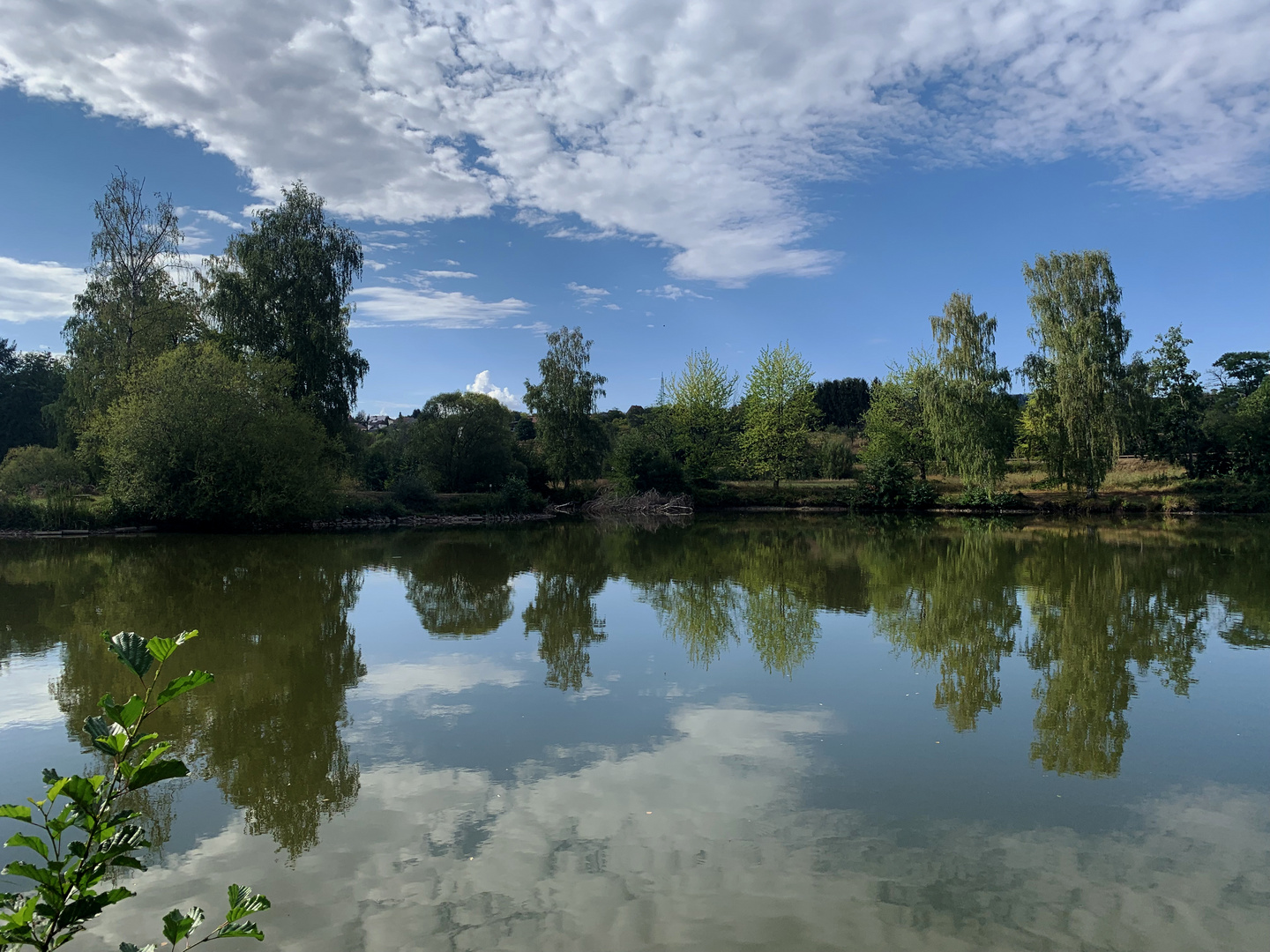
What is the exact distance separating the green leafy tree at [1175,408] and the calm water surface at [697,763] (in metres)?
30.5

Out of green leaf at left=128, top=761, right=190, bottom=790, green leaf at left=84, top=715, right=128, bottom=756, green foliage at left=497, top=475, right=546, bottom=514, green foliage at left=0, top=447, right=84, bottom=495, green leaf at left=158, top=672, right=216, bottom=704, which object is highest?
green foliage at left=0, top=447, right=84, bottom=495

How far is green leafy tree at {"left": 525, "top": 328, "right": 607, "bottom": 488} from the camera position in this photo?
41844 mm

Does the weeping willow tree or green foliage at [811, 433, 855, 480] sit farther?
green foliage at [811, 433, 855, 480]

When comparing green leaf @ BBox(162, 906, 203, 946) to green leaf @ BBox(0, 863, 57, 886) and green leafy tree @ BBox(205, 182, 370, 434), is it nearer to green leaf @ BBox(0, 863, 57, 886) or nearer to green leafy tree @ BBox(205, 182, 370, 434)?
green leaf @ BBox(0, 863, 57, 886)

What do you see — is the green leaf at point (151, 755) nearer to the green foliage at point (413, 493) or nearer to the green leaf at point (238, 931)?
the green leaf at point (238, 931)

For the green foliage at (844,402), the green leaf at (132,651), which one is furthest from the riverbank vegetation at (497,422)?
the green leaf at (132,651)

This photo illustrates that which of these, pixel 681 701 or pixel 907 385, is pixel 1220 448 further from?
pixel 681 701

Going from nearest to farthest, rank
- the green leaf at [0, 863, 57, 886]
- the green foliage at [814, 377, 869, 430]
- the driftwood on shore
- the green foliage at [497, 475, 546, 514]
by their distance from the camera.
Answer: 1. the green leaf at [0, 863, 57, 886]
2. the green foliage at [497, 475, 546, 514]
3. the driftwood on shore
4. the green foliage at [814, 377, 869, 430]

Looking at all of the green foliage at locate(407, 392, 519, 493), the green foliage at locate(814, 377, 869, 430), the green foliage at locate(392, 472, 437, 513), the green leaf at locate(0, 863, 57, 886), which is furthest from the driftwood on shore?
the green leaf at locate(0, 863, 57, 886)

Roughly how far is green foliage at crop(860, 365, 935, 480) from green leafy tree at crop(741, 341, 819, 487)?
4234 millimetres

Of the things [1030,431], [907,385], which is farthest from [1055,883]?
[907,385]

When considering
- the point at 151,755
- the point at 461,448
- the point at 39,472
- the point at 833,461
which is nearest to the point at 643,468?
the point at 461,448

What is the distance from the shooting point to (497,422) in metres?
41.4

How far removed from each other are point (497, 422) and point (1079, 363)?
2798cm
